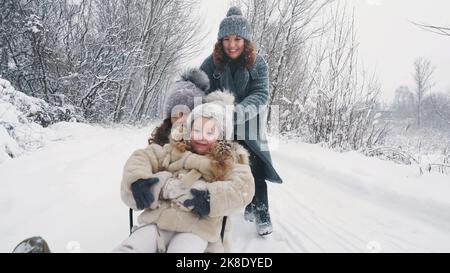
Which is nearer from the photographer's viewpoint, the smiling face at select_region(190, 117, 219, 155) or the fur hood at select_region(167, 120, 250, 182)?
the fur hood at select_region(167, 120, 250, 182)

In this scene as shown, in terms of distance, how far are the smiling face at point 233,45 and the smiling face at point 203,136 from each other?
30.8 inches

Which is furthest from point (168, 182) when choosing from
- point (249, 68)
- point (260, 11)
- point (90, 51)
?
point (260, 11)

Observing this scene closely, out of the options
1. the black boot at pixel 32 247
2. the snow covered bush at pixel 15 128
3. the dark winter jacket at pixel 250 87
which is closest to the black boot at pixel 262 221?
the dark winter jacket at pixel 250 87

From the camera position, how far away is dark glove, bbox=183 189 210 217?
1607 mm

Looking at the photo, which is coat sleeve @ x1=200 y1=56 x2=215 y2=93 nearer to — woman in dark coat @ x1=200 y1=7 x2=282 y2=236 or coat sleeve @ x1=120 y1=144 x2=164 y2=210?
woman in dark coat @ x1=200 y1=7 x2=282 y2=236

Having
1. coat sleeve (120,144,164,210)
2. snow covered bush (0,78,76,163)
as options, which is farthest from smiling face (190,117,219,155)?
snow covered bush (0,78,76,163)

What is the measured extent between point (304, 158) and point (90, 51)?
6815 millimetres

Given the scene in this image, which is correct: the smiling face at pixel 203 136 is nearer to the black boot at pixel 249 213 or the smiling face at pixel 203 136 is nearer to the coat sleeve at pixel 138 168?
the coat sleeve at pixel 138 168

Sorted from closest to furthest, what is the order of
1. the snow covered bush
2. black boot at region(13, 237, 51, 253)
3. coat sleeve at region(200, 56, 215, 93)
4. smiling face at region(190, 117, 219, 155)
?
black boot at region(13, 237, 51, 253)
smiling face at region(190, 117, 219, 155)
coat sleeve at region(200, 56, 215, 93)
the snow covered bush

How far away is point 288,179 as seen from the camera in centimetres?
433

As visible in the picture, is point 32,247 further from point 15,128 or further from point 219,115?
point 15,128

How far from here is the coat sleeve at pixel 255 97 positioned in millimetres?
2148

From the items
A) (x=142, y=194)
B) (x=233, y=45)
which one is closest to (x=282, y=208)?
(x=233, y=45)

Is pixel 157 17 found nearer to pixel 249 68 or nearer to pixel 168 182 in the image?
pixel 249 68
